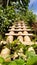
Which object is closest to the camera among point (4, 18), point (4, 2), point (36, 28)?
point (36, 28)

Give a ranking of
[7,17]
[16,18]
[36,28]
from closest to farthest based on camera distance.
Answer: [36,28], [7,17], [16,18]

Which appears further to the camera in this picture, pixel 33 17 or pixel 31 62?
pixel 33 17

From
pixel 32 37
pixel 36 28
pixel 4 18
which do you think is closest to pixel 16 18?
pixel 4 18

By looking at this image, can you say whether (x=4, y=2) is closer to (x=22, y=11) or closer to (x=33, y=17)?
(x=22, y=11)

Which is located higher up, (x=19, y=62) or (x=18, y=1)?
(x=19, y=62)

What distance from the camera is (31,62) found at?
2.47 feet

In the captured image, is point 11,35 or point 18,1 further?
point 18,1

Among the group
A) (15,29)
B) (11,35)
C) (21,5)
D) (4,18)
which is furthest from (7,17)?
(21,5)

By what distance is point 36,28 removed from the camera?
6320 millimetres

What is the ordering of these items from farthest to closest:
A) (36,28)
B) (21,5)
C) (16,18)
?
(21,5) → (16,18) → (36,28)

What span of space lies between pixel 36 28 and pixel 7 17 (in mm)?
1421

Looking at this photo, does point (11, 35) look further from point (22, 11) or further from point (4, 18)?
point (22, 11)

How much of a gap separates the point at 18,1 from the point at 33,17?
7.74 ft

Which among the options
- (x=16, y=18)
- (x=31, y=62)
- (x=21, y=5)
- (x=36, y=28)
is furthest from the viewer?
(x=21, y=5)
